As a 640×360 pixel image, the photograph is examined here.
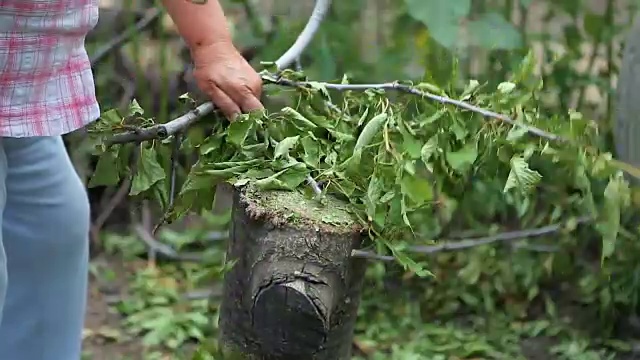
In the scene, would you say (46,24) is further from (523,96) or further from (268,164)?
(523,96)

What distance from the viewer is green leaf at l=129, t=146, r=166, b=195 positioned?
4.39 feet

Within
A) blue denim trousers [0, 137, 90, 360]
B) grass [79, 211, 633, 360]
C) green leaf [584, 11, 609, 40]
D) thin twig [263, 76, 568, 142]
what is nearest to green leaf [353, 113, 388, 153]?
thin twig [263, 76, 568, 142]

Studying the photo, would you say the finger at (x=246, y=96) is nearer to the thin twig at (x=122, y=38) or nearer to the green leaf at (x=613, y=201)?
the green leaf at (x=613, y=201)

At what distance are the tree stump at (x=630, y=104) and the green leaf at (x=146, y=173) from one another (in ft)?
3.34

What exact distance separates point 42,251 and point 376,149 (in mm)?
599

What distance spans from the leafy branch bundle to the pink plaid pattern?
0.10m

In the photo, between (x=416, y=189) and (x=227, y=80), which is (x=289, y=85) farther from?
(x=416, y=189)

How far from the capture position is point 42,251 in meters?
1.50

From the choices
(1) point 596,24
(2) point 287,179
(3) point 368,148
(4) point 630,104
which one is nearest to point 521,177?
(3) point 368,148

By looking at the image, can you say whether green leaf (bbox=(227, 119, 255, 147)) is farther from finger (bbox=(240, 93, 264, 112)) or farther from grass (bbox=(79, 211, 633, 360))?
grass (bbox=(79, 211, 633, 360))

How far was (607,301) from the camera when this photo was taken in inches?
82.6

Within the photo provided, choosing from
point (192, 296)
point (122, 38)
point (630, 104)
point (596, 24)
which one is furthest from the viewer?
point (122, 38)

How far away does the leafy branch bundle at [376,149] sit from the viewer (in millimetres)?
1218

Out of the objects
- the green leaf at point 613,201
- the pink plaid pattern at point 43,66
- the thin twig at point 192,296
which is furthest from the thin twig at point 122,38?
the green leaf at point 613,201
